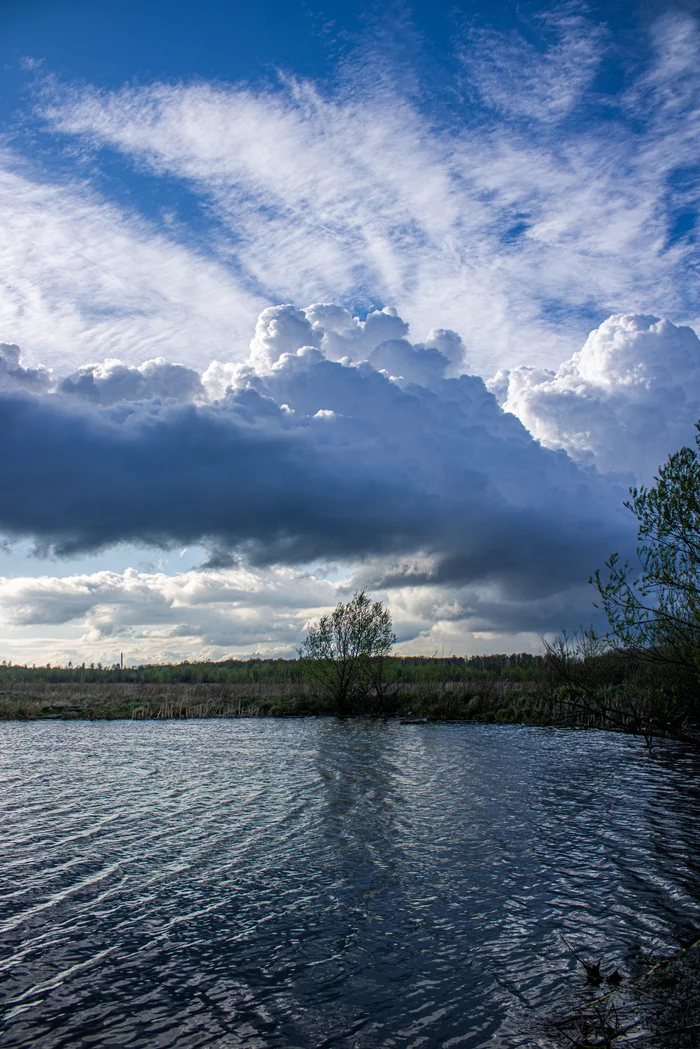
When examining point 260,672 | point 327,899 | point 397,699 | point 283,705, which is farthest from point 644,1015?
point 260,672

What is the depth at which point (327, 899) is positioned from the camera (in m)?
15.0

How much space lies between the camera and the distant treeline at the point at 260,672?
78688 millimetres

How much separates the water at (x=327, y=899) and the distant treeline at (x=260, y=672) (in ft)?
134

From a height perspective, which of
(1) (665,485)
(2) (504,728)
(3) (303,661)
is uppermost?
(1) (665,485)

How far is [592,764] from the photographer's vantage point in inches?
1380

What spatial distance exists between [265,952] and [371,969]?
81.7 inches

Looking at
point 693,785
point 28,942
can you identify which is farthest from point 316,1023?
point 693,785

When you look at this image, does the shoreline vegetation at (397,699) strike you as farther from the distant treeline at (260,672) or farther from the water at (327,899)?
the water at (327,899)

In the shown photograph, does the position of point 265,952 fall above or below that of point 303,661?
below

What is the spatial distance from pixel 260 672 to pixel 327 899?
116 m

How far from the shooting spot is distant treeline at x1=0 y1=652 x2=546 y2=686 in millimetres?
78688

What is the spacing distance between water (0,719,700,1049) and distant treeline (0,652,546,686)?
40843mm

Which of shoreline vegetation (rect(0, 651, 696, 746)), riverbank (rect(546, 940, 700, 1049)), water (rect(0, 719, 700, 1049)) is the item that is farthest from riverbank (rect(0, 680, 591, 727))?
riverbank (rect(546, 940, 700, 1049))

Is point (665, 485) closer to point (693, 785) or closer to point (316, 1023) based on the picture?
point (693, 785)
